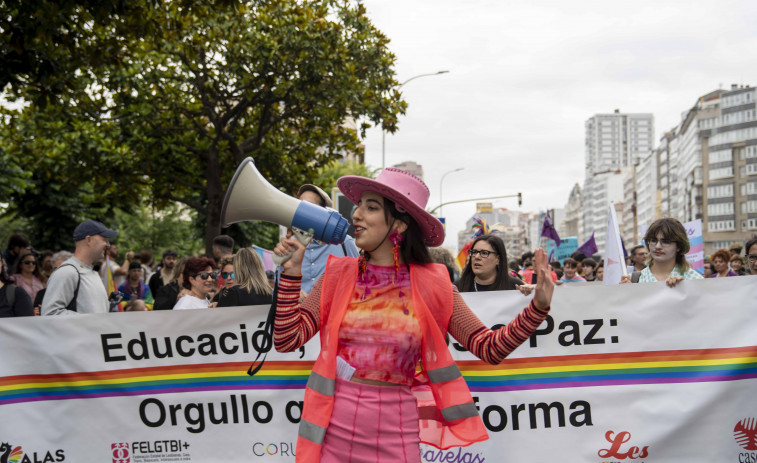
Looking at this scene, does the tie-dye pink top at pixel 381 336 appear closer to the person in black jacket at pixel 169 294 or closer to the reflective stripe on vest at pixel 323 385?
the reflective stripe on vest at pixel 323 385

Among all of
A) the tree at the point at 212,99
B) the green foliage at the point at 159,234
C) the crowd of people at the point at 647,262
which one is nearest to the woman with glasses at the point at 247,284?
the crowd of people at the point at 647,262

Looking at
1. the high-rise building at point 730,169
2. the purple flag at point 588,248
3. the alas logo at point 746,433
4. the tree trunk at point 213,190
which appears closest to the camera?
the alas logo at point 746,433

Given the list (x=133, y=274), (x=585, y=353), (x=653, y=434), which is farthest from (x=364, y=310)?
(x=133, y=274)

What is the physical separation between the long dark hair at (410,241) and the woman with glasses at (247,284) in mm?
2976

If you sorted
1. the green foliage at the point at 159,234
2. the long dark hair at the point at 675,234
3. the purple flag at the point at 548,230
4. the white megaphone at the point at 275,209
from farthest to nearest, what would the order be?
the green foliage at the point at 159,234 < the purple flag at the point at 548,230 < the long dark hair at the point at 675,234 < the white megaphone at the point at 275,209

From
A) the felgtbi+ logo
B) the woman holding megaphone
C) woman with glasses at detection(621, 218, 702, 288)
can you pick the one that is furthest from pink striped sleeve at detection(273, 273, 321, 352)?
woman with glasses at detection(621, 218, 702, 288)

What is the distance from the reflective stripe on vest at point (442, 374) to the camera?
119 inches

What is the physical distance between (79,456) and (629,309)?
370 centimetres

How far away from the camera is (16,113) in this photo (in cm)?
1477

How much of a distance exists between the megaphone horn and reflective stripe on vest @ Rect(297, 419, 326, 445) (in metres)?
0.69

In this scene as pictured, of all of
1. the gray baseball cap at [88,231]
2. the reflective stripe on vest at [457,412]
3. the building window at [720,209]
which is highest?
the building window at [720,209]

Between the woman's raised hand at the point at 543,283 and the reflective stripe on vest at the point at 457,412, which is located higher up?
the woman's raised hand at the point at 543,283

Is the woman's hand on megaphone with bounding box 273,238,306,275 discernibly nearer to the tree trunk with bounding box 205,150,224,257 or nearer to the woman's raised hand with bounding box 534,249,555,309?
the woman's raised hand with bounding box 534,249,555,309

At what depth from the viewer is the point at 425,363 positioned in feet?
9.90
